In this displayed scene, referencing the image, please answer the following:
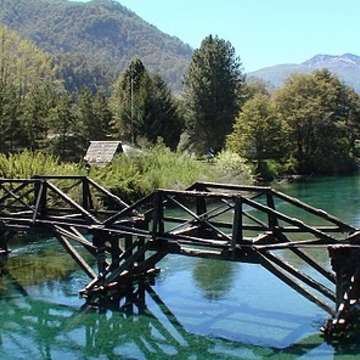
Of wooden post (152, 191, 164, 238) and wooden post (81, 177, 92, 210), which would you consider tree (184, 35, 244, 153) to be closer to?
wooden post (81, 177, 92, 210)

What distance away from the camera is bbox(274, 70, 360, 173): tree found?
221ft

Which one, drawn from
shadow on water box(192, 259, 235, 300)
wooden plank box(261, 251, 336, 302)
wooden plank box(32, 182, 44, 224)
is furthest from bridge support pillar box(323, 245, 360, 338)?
wooden plank box(32, 182, 44, 224)

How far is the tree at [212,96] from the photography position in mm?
65438

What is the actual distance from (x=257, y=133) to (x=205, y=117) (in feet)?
26.4

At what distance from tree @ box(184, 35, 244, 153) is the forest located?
96mm

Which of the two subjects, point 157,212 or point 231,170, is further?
point 231,170

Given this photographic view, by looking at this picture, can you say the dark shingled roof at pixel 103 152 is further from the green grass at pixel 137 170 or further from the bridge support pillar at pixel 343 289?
the bridge support pillar at pixel 343 289

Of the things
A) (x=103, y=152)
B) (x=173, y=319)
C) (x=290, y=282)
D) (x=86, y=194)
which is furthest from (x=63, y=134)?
(x=290, y=282)

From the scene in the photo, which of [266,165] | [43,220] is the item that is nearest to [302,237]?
[43,220]

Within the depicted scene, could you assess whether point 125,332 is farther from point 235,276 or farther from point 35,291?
point 235,276

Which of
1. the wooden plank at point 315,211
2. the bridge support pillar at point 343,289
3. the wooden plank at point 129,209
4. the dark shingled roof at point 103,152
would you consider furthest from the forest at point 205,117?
the bridge support pillar at point 343,289

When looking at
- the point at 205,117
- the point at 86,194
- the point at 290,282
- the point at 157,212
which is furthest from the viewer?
the point at 205,117

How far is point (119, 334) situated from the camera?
45.6 feet

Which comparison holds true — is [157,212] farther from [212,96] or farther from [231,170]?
[212,96]
